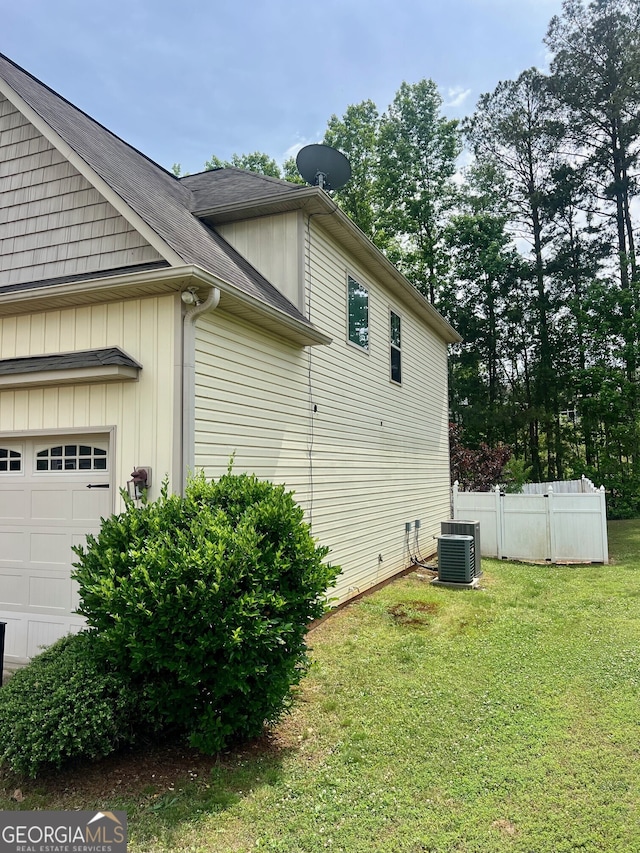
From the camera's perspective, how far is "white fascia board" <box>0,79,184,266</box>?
496 cm

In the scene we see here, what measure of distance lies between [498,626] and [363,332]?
489cm

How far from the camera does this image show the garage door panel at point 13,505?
5637 mm

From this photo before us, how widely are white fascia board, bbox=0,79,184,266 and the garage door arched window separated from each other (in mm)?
1973

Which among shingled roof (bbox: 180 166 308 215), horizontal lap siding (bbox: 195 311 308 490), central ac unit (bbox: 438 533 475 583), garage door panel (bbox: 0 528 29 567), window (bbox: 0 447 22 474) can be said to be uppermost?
shingled roof (bbox: 180 166 308 215)

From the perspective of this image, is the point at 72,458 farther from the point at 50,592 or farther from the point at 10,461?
the point at 50,592

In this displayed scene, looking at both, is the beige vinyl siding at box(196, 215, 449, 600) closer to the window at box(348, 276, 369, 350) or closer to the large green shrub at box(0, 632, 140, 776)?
the window at box(348, 276, 369, 350)

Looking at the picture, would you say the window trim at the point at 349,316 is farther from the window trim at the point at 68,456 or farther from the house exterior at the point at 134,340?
the window trim at the point at 68,456

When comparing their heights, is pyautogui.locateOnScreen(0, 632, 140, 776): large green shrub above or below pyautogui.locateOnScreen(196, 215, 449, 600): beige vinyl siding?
below

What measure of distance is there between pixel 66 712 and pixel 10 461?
10.8ft

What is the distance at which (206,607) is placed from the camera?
3506 millimetres

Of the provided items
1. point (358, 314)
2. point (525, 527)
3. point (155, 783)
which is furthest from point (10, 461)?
point (525, 527)

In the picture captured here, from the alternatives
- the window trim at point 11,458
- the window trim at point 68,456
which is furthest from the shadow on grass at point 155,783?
the window trim at point 11,458

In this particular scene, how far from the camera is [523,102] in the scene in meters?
22.6

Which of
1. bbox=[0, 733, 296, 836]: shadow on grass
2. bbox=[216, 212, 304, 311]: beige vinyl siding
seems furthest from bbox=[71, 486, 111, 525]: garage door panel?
bbox=[216, 212, 304, 311]: beige vinyl siding
